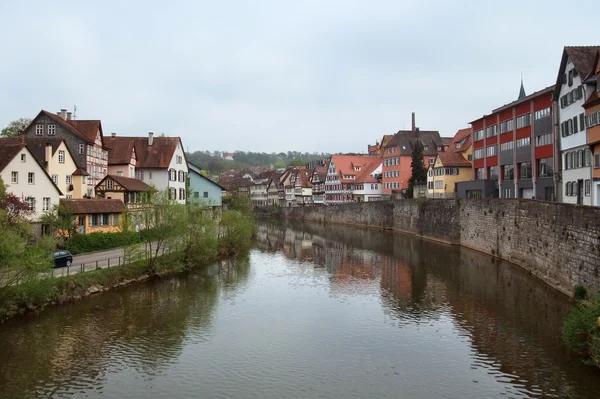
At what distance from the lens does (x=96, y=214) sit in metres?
42.2

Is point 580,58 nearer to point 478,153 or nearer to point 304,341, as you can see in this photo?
point 478,153

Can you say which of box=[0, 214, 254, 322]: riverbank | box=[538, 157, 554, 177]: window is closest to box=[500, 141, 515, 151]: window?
box=[538, 157, 554, 177]: window

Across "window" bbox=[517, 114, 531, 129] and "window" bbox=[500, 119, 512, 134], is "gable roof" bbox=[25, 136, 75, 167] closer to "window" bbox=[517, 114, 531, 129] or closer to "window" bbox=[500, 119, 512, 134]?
"window" bbox=[517, 114, 531, 129]

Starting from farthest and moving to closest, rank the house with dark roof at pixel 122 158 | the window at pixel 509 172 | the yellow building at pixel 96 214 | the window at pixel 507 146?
the house with dark roof at pixel 122 158 < the window at pixel 509 172 < the window at pixel 507 146 < the yellow building at pixel 96 214

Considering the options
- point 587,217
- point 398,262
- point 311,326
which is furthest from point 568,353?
point 398,262

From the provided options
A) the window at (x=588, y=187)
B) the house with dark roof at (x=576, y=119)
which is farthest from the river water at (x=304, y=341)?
the house with dark roof at (x=576, y=119)

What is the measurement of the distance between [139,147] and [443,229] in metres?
34.4

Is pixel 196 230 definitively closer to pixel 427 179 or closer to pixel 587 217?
pixel 587 217

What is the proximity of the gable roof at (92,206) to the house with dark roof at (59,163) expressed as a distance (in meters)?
3.19

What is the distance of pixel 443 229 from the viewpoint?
5644 centimetres

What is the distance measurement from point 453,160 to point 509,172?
51.4ft

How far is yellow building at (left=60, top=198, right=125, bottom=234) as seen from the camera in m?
40.3

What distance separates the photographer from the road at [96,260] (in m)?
30.4

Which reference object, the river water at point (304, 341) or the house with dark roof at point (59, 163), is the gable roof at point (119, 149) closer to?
the house with dark roof at point (59, 163)
